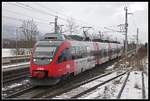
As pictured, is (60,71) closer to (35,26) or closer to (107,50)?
(107,50)

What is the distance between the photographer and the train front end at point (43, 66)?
17828 mm

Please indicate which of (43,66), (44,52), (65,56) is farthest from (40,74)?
(65,56)

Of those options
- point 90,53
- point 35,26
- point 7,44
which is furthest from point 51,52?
point 7,44

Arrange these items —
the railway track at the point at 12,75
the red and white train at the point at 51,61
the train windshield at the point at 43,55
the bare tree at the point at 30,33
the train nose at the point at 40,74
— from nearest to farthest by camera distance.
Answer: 1. the train nose at the point at 40,74
2. the red and white train at the point at 51,61
3. the train windshield at the point at 43,55
4. the railway track at the point at 12,75
5. the bare tree at the point at 30,33

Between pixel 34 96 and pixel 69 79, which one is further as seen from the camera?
pixel 69 79

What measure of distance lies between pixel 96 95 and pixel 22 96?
345 centimetres

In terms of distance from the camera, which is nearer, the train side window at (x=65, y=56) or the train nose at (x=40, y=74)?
the train nose at (x=40, y=74)

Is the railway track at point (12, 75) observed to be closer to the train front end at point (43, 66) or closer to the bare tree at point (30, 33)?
the train front end at point (43, 66)

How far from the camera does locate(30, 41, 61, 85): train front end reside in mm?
17828

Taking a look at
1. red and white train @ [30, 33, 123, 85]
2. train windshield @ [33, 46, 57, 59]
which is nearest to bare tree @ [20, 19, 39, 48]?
red and white train @ [30, 33, 123, 85]

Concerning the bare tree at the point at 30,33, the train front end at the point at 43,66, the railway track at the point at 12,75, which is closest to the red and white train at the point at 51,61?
the train front end at the point at 43,66

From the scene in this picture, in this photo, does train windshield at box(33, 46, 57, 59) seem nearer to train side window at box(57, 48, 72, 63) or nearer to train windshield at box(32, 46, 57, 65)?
train windshield at box(32, 46, 57, 65)

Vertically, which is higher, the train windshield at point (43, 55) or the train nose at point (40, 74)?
the train windshield at point (43, 55)

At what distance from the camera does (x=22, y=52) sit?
56656 millimetres
